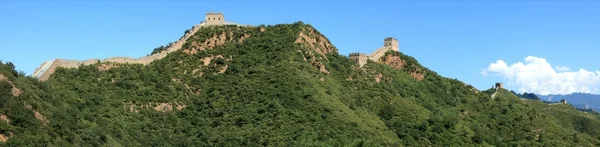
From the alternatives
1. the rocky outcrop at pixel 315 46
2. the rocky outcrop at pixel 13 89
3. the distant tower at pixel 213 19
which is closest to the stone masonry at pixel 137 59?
the distant tower at pixel 213 19

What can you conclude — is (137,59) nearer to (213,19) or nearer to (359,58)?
(213,19)

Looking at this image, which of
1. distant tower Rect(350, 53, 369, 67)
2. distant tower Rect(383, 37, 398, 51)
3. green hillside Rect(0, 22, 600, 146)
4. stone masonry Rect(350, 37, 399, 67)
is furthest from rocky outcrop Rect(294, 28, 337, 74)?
distant tower Rect(383, 37, 398, 51)

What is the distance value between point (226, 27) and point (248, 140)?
75.3 ft

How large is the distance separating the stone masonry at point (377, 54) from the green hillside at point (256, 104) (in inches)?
48.8

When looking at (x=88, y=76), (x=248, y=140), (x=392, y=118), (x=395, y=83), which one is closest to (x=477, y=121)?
(x=395, y=83)

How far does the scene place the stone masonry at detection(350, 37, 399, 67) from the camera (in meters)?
81.4

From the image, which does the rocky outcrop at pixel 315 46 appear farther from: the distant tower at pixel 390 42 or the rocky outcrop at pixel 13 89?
the rocky outcrop at pixel 13 89

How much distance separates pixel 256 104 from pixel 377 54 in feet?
92.6

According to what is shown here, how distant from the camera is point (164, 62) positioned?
2744 inches

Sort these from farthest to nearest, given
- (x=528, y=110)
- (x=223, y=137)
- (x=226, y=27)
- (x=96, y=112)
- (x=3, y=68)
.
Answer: (x=528, y=110) → (x=226, y=27) → (x=223, y=137) → (x=96, y=112) → (x=3, y=68)

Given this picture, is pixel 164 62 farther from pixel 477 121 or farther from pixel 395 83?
pixel 477 121

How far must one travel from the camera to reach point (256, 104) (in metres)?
62.8

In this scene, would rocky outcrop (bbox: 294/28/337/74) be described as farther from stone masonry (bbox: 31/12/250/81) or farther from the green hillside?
stone masonry (bbox: 31/12/250/81)

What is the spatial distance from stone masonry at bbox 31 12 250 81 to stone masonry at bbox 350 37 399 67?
52.5 feet
